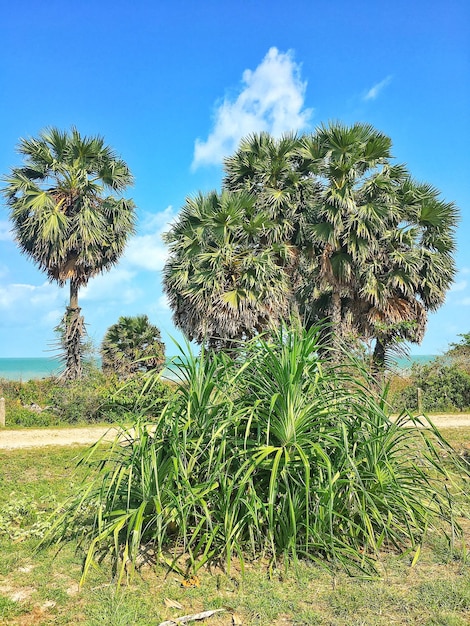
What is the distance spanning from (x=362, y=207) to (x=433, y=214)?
281 centimetres

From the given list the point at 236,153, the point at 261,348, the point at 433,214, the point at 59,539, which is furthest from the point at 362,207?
the point at 59,539

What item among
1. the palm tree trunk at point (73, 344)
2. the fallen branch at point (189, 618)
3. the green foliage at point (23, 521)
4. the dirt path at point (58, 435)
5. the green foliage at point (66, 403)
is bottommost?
the fallen branch at point (189, 618)

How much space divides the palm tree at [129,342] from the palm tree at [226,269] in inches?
157

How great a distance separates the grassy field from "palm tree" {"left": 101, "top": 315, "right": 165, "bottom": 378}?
1691 cm

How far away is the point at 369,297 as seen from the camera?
58.5 ft

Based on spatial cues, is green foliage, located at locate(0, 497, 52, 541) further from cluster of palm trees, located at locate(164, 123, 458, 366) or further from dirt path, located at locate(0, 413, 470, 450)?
cluster of palm trees, located at locate(164, 123, 458, 366)

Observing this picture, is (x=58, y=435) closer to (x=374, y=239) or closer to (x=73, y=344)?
(x=73, y=344)

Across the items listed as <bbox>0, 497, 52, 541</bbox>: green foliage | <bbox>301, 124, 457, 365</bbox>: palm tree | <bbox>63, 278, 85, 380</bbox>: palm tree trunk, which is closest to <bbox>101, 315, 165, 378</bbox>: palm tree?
<bbox>63, 278, 85, 380</bbox>: palm tree trunk

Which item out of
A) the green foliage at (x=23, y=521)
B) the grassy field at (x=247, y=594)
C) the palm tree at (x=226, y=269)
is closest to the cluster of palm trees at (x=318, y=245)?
the palm tree at (x=226, y=269)

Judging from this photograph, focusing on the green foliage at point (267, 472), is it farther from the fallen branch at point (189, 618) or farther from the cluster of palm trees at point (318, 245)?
the cluster of palm trees at point (318, 245)

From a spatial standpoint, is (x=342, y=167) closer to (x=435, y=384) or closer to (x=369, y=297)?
(x=369, y=297)

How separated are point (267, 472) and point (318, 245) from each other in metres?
14.6

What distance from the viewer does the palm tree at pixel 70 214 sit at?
63.7 feet

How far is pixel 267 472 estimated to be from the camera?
4125 mm
